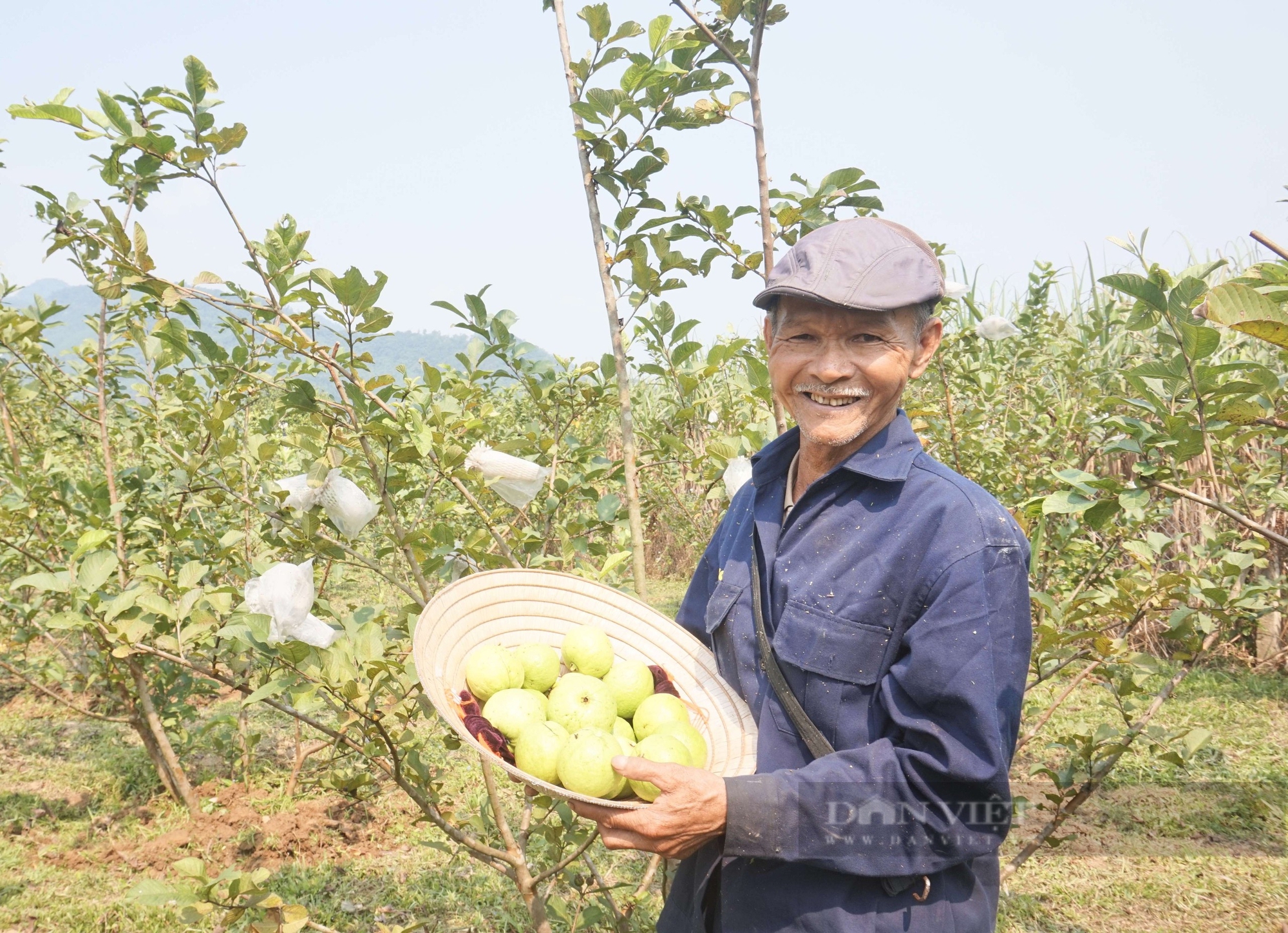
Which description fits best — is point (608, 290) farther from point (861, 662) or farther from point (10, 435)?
point (10, 435)

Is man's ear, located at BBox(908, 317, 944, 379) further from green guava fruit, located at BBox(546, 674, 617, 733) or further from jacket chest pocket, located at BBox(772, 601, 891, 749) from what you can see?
green guava fruit, located at BBox(546, 674, 617, 733)

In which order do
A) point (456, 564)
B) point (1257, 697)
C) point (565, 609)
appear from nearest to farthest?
point (565, 609)
point (456, 564)
point (1257, 697)

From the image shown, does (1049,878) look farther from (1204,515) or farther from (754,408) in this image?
(1204,515)

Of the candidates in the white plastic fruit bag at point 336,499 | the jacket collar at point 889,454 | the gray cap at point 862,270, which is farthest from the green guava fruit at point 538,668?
the gray cap at point 862,270

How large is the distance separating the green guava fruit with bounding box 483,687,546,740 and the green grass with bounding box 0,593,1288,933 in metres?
1.21

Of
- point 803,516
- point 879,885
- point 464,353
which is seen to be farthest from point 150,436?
point 879,885

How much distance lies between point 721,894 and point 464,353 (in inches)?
59.5

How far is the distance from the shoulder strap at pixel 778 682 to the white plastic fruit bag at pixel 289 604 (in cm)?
73

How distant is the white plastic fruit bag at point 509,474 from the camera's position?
1856mm

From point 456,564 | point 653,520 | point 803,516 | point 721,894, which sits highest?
point 803,516

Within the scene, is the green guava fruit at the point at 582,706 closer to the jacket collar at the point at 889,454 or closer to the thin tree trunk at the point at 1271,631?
the jacket collar at the point at 889,454

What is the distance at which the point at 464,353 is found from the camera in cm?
233

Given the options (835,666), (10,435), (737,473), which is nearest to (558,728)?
(835,666)

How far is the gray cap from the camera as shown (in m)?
1.19
